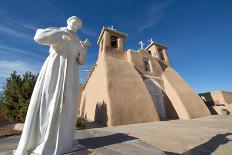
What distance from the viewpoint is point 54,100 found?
2240mm

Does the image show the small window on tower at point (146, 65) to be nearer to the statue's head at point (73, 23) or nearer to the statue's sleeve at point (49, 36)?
the statue's head at point (73, 23)

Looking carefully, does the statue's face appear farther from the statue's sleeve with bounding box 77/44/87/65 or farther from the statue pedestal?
the statue pedestal

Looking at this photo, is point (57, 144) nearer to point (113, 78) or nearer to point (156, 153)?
point (156, 153)

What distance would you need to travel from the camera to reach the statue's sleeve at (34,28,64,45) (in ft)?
7.50

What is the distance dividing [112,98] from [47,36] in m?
7.85

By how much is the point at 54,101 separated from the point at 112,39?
14262mm

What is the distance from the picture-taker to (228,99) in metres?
22.7

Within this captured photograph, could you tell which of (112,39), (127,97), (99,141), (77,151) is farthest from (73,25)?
(112,39)

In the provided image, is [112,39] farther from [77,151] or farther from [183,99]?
[77,151]

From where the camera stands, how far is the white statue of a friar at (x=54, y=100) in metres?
2.09

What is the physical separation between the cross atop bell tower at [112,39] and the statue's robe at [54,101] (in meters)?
11.7

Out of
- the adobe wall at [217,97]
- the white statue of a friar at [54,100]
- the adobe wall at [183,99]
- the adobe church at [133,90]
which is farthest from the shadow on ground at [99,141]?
the adobe wall at [217,97]

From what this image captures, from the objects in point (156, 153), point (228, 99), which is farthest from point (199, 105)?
point (156, 153)

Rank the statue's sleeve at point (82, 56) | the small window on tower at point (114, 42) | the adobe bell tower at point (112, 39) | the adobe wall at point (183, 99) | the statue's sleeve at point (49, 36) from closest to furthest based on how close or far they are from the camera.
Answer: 1. the statue's sleeve at point (49, 36)
2. the statue's sleeve at point (82, 56)
3. the adobe wall at point (183, 99)
4. the adobe bell tower at point (112, 39)
5. the small window on tower at point (114, 42)
